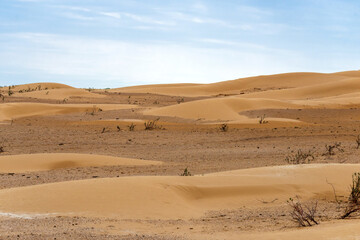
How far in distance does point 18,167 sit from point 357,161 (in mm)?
9752

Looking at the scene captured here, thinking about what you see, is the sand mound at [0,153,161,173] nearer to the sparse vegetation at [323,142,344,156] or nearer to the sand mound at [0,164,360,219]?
the sand mound at [0,164,360,219]

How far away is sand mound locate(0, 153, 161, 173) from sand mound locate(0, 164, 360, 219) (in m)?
5.09

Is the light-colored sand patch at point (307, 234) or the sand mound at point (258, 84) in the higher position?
the sand mound at point (258, 84)

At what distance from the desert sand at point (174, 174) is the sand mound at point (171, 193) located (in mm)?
20

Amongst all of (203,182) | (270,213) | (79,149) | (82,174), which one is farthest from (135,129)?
(270,213)

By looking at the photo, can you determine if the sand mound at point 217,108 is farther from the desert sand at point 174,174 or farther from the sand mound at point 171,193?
the sand mound at point 171,193

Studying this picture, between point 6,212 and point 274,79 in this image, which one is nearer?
point 6,212

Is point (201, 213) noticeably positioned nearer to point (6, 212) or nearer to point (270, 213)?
point (270, 213)

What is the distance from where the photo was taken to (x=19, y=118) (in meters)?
34.4

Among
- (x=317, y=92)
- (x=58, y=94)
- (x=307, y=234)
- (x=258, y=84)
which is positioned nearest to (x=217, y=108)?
(x=317, y=92)

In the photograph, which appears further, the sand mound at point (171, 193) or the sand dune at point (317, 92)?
the sand dune at point (317, 92)

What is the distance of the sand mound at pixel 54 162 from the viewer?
1690cm

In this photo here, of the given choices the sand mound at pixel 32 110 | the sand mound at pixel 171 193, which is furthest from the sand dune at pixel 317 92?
the sand mound at pixel 171 193

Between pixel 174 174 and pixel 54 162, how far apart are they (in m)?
4.15
